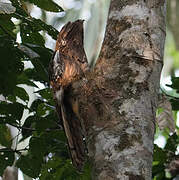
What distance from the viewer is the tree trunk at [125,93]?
149cm

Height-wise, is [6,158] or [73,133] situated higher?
[73,133]

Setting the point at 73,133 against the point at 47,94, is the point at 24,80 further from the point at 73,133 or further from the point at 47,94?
the point at 73,133

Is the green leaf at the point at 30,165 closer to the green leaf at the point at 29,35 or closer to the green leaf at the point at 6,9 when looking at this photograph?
the green leaf at the point at 29,35

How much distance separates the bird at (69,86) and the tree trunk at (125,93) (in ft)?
0.12

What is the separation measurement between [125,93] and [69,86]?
9.1 inches

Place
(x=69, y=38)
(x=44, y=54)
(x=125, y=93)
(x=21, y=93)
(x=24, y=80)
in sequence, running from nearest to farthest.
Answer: (x=125, y=93) → (x=69, y=38) → (x=44, y=54) → (x=24, y=80) → (x=21, y=93)

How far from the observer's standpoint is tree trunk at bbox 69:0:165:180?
4.89 feet

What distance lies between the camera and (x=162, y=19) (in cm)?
182

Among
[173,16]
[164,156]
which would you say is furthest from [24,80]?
[173,16]

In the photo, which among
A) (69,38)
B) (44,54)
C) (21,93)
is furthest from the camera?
(21,93)

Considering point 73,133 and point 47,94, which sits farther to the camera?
point 47,94

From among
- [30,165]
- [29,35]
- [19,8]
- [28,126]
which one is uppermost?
[19,8]

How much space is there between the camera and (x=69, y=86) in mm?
1763

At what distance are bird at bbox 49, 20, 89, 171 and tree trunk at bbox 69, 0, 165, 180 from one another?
35 mm
